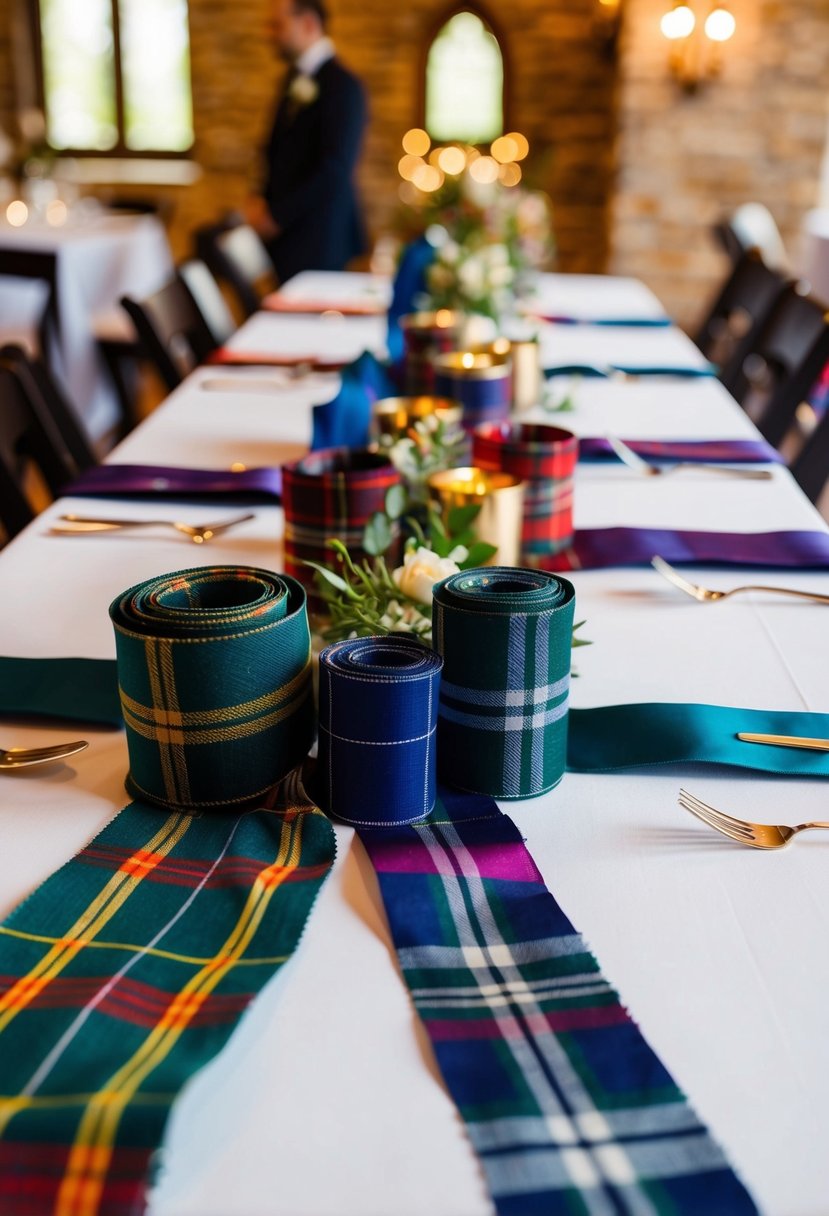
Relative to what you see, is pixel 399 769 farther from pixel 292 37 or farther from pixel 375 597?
pixel 292 37

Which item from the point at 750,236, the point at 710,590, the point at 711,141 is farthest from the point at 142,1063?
the point at 711,141

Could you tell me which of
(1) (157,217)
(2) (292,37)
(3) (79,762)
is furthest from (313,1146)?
(1) (157,217)

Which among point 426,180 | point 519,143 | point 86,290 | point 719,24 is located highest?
point 719,24

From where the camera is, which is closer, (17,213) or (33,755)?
(33,755)

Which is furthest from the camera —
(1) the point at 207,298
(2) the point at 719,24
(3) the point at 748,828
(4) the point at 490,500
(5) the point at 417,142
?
(5) the point at 417,142

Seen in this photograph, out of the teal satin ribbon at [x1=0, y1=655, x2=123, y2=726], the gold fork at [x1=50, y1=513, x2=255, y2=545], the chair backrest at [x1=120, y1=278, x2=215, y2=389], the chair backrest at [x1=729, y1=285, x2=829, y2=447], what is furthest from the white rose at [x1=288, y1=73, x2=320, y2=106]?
the teal satin ribbon at [x1=0, y1=655, x2=123, y2=726]

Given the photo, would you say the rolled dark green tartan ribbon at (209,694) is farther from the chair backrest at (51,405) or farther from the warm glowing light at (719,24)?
the warm glowing light at (719,24)

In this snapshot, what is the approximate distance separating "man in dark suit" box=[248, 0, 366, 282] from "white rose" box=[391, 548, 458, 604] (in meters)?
4.16

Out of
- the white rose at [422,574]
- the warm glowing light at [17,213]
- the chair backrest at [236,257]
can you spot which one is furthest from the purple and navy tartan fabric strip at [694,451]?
the warm glowing light at [17,213]

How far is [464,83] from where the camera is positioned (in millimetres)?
7207

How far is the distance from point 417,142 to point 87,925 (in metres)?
7.00

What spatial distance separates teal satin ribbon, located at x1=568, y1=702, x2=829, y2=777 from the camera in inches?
34.2

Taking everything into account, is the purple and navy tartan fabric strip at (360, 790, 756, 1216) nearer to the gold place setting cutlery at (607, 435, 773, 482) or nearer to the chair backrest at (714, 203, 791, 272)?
the gold place setting cutlery at (607, 435, 773, 482)

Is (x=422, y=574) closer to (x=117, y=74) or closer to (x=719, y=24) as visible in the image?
(x=719, y=24)
